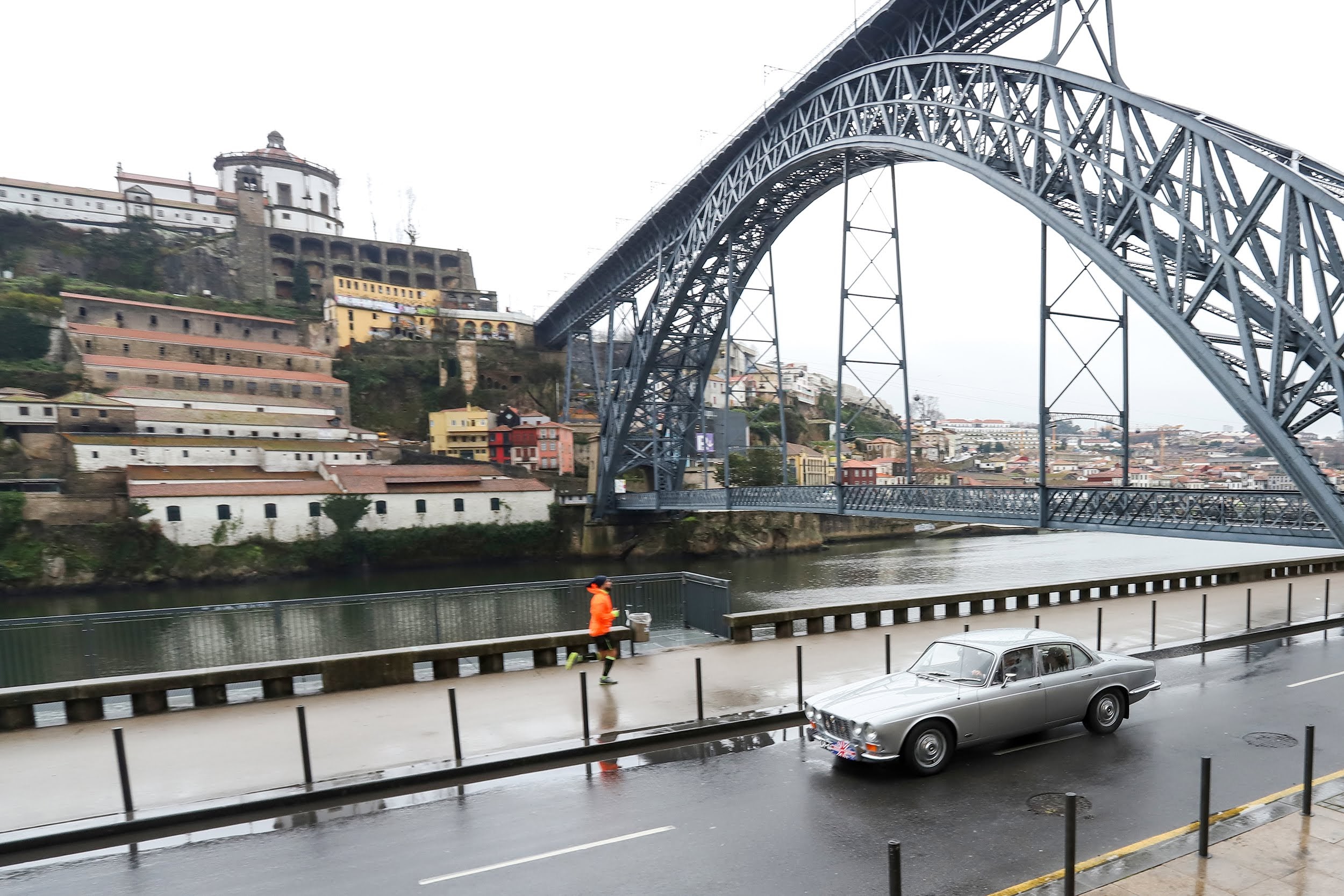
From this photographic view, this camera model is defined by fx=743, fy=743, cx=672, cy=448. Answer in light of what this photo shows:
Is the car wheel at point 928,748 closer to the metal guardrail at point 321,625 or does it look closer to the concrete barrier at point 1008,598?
the concrete barrier at point 1008,598

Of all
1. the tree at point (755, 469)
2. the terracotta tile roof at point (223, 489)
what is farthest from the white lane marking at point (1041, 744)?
the tree at point (755, 469)

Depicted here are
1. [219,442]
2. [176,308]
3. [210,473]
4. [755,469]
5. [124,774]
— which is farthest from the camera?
[755,469]

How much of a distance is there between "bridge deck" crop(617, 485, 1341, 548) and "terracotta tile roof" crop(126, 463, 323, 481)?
42229 mm

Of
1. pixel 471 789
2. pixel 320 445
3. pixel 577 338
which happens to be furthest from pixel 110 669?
pixel 577 338

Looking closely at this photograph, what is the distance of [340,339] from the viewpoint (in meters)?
80.7

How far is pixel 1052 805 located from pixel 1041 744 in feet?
6.11

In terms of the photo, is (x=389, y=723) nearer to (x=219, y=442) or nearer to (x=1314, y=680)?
(x=1314, y=680)

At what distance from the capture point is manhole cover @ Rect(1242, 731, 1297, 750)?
8586mm

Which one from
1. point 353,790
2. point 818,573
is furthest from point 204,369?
point 353,790

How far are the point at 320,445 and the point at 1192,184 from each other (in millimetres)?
59687

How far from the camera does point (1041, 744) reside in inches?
348

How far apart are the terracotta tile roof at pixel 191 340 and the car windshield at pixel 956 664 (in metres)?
75.6

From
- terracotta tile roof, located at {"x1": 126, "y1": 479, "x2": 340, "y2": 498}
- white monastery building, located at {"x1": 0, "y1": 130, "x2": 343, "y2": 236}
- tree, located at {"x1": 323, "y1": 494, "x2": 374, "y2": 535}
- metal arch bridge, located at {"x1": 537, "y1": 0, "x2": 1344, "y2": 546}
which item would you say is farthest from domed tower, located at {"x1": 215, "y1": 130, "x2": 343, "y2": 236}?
metal arch bridge, located at {"x1": 537, "y1": 0, "x2": 1344, "y2": 546}

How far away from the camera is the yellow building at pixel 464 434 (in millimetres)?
72188
